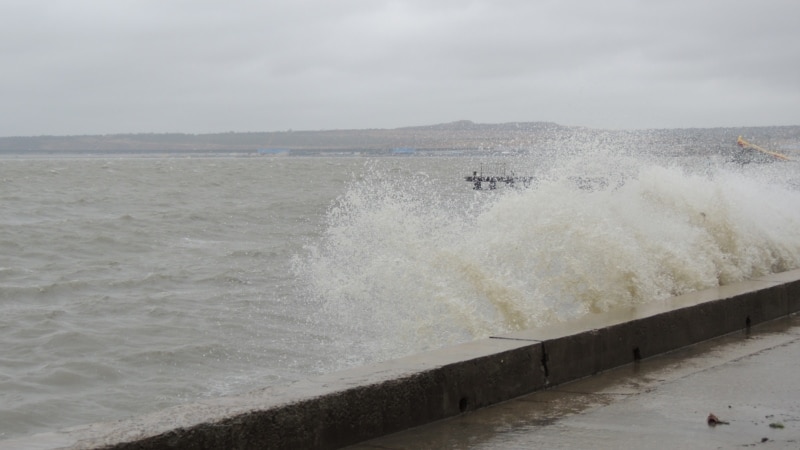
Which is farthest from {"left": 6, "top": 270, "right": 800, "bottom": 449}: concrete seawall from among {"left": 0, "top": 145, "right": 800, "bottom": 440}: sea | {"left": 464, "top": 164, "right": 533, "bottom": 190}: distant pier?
{"left": 464, "top": 164, "right": 533, "bottom": 190}: distant pier

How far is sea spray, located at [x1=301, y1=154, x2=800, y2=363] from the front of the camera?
8812mm

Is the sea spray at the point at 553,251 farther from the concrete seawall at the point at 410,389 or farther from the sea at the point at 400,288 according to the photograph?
the concrete seawall at the point at 410,389

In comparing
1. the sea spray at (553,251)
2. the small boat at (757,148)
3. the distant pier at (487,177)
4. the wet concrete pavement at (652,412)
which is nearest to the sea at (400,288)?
the sea spray at (553,251)

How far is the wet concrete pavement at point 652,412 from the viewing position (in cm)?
486

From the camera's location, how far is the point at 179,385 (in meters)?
11.6

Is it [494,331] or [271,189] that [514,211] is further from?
[271,189]

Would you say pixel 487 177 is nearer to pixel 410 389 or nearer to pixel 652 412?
pixel 652 412

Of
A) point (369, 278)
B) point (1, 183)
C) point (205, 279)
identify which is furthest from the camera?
point (1, 183)

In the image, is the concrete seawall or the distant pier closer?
the concrete seawall

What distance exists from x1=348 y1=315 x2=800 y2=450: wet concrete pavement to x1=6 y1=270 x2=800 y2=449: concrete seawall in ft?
0.29

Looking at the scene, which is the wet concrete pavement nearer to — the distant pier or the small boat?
the small boat

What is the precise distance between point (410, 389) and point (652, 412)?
4.19 feet

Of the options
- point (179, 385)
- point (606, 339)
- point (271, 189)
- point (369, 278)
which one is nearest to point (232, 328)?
point (179, 385)

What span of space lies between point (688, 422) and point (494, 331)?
2.99 m
